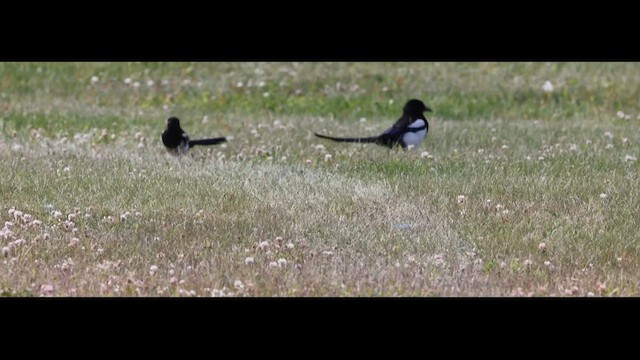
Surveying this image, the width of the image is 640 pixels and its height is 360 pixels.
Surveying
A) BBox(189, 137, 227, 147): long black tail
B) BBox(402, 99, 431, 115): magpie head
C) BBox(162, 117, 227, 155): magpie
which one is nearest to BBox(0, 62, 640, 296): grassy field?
BBox(189, 137, 227, 147): long black tail

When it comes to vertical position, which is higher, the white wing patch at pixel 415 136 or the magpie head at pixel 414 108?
the magpie head at pixel 414 108

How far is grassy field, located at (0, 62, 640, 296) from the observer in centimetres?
856

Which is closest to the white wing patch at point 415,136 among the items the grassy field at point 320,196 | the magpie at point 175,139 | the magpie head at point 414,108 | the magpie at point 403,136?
the magpie at point 403,136

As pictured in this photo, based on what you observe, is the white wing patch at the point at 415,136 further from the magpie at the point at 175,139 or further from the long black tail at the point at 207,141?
the magpie at the point at 175,139

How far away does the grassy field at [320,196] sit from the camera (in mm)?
8562

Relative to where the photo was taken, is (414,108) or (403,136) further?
(414,108)

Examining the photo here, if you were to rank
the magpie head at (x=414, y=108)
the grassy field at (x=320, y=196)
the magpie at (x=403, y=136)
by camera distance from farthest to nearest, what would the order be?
the magpie head at (x=414, y=108), the magpie at (x=403, y=136), the grassy field at (x=320, y=196)

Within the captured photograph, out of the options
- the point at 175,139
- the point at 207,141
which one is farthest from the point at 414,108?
the point at 175,139

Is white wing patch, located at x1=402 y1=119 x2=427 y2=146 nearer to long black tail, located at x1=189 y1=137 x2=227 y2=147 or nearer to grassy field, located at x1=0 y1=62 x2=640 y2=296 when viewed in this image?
grassy field, located at x1=0 y1=62 x2=640 y2=296

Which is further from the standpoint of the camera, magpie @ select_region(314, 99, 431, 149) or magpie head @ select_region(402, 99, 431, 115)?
magpie head @ select_region(402, 99, 431, 115)

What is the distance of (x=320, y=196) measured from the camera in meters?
11.1

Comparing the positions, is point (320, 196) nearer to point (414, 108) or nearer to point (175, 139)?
point (175, 139)

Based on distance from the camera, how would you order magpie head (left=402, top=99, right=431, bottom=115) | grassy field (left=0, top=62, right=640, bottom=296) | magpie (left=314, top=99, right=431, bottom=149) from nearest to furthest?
1. grassy field (left=0, top=62, right=640, bottom=296)
2. magpie (left=314, top=99, right=431, bottom=149)
3. magpie head (left=402, top=99, right=431, bottom=115)

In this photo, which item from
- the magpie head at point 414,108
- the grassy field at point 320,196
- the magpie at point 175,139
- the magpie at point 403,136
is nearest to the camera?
the grassy field at point 320,196
